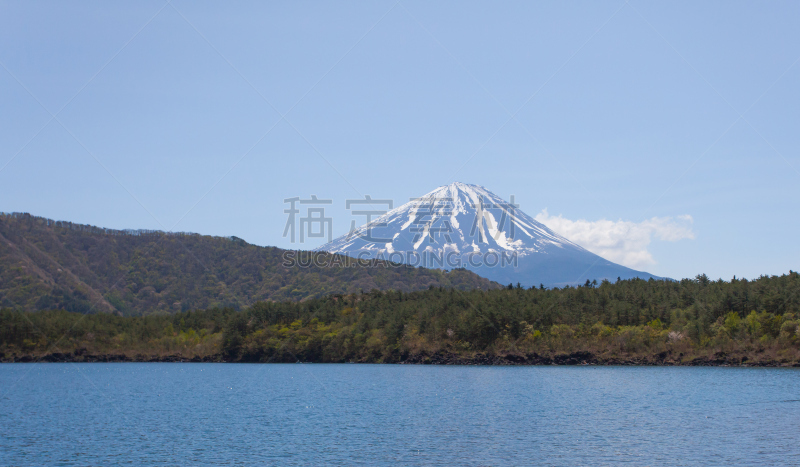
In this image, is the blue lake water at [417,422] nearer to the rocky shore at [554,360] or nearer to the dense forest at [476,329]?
the rocky shore at [554,360]

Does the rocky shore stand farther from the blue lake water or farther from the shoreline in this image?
the blue lake water

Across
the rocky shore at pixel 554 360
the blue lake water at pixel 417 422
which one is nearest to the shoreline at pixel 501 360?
the rocky shore at pixel 554 360

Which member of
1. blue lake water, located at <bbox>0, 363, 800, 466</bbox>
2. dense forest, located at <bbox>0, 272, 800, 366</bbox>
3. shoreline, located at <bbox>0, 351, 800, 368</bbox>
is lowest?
blue lake water, located at <bbox>0, 363, 800, 466</bbox>

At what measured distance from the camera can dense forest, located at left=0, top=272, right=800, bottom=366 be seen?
114312 millimetres

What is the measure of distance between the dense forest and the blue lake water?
30484 mm

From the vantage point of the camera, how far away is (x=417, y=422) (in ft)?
160

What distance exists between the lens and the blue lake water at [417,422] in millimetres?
35469

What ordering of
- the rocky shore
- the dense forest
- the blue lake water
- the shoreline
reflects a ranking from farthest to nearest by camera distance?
the dense forest < the shoreline < the rocky shore < the blue lake water

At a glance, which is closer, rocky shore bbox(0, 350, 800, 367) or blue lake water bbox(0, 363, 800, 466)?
blue lake water bbox(0, 363, 800, 466)

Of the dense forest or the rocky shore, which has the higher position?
the dense forest

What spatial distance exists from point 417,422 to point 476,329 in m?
85.2

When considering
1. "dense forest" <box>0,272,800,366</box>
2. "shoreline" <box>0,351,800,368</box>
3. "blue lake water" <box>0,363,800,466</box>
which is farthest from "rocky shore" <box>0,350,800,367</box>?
"blue lake water" <box>0,363,800,466</box>

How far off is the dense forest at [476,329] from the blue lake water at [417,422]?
100ft

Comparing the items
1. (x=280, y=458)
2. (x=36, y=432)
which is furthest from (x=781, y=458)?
(x=36, y=432)
